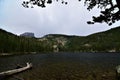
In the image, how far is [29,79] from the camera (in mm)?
36031

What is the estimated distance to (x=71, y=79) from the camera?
34.4m

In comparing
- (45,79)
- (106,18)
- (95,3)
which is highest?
(95,3)

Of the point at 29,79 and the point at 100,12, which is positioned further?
the point at 29,79

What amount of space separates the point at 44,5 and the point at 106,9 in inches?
175

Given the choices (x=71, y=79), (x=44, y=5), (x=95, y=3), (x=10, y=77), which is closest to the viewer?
(x=44, y=5)

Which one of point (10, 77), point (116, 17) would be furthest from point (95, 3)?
point (10, 77)

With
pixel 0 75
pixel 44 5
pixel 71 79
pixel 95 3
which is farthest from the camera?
pixel 71 79

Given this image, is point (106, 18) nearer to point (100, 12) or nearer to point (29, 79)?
point (100, 12)

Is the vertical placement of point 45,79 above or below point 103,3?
below

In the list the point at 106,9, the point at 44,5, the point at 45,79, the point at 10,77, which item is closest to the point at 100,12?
the point at 106,9

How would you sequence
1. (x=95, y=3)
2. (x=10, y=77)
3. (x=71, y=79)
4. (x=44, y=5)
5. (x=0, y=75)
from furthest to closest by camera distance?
(x=71, y=79) → (x=10, y=77) → (x=0, y=75) → (x=95, y=3) → (x=44, y=5)

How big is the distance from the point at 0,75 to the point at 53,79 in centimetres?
1347

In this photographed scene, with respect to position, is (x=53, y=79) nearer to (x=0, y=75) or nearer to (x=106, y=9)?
(x=0, y=75)

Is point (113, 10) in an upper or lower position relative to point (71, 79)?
upper
